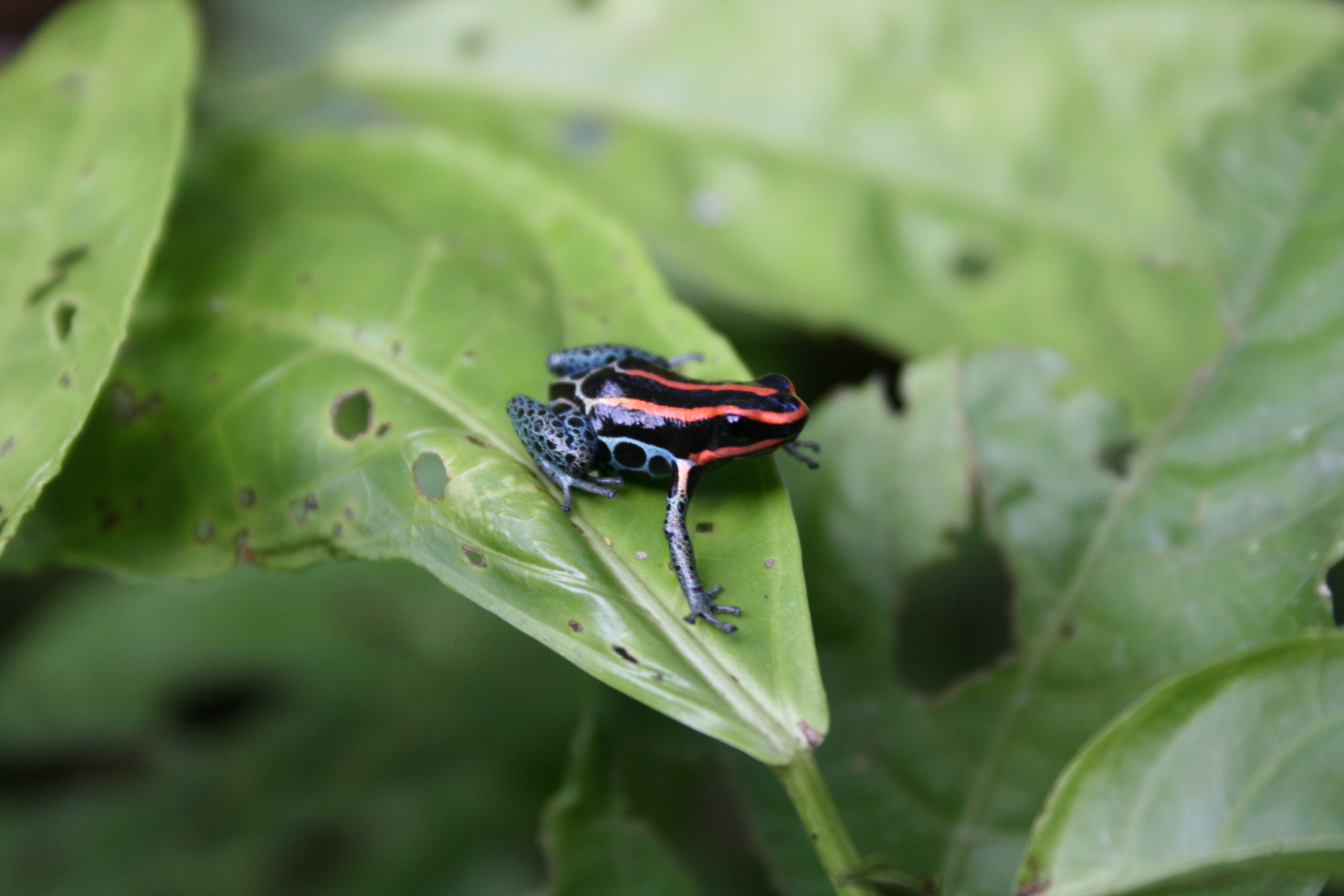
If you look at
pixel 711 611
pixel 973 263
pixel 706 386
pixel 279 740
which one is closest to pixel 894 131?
pixel 973 263

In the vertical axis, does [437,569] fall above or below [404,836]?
above

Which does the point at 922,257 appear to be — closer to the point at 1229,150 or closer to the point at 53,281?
the point at 1229,150

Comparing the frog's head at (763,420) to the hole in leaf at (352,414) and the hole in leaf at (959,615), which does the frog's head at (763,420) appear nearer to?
the hole in leaf at (352,414)

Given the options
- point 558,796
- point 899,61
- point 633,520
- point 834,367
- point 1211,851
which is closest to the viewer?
point 1211,851

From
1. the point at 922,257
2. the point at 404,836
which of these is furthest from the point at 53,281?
the point at 922,257

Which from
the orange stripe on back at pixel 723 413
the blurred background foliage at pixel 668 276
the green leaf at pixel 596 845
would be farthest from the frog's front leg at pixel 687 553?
the blurred background foliage at pixel 668 276

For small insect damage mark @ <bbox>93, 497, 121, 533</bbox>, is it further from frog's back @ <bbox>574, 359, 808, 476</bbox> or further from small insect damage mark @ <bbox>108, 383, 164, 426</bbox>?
frog's back @ <bbox>574, 359, 808, 476</bbox>

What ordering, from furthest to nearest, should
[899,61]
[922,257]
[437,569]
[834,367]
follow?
1. [834,367]
2. [899,61]
3. [922,257]
4. [437,569]

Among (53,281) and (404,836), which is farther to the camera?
(404,836)
